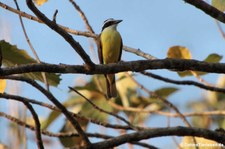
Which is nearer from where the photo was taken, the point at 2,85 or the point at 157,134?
the point at 157,134

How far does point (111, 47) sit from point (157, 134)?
3431 mm

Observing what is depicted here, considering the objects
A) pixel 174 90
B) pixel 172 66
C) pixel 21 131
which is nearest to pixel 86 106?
pixel 174 90

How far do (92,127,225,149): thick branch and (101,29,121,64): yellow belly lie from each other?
3313 millimetres

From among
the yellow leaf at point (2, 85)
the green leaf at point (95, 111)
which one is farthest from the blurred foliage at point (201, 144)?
the yellow leaf at point (2, 85)

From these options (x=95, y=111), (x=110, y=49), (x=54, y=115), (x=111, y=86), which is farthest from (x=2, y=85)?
(x=110, y=49)

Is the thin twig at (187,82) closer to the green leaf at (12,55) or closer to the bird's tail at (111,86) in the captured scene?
the green leaf at (12,55)

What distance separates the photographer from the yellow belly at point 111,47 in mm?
5586

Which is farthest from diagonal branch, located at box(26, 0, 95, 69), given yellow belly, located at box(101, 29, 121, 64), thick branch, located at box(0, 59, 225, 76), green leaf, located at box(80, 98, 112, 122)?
yellow belly, located at box(101, 29, 121, 64)

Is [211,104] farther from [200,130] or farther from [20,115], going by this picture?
[200,130]

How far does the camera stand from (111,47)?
561 cm

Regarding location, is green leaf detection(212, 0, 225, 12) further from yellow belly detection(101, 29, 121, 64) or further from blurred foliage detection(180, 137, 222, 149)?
yellow belly detection(101, 29, 121, 64)

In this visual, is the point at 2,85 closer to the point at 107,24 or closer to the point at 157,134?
the point at 157,134

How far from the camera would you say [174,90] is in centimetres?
496

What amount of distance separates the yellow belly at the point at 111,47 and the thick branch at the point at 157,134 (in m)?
3.31
